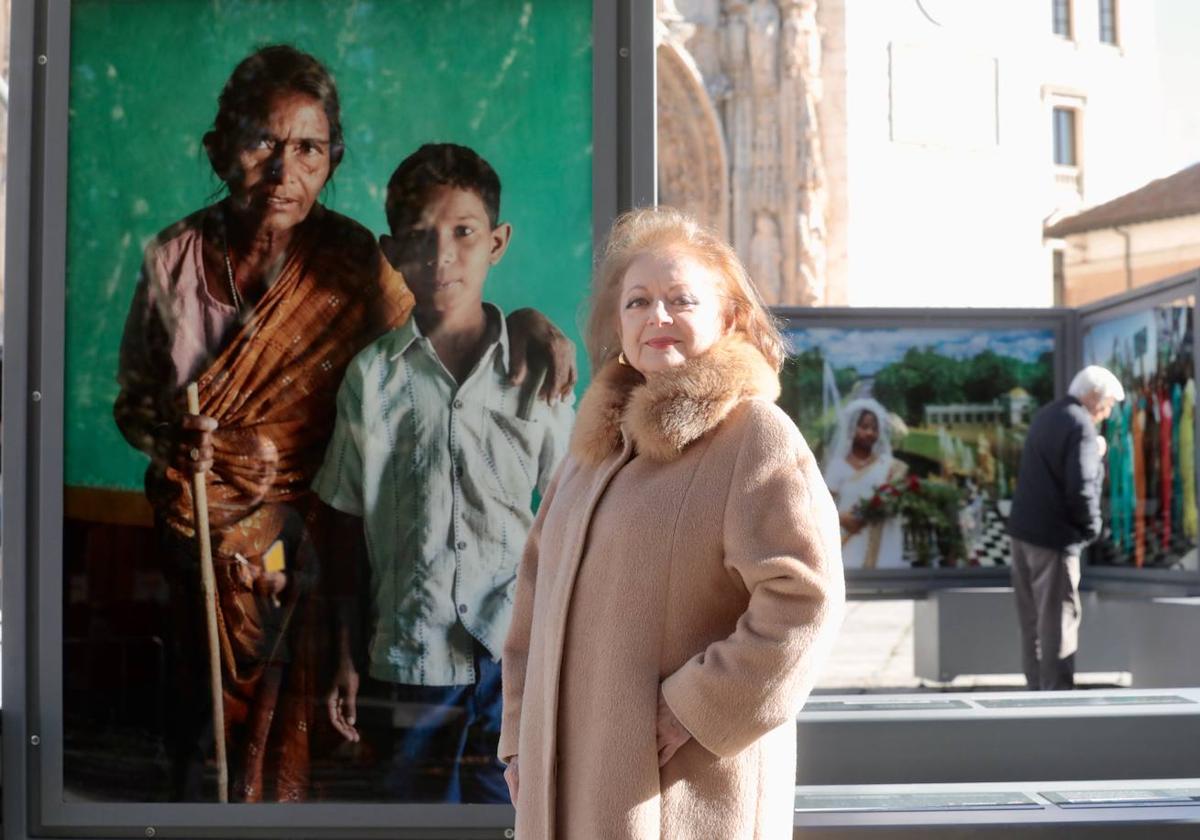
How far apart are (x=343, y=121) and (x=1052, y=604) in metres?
4.78

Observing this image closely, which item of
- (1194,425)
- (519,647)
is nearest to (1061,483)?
(1194,425)

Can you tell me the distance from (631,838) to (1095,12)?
134ft

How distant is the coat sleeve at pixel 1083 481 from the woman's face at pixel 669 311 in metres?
5.08

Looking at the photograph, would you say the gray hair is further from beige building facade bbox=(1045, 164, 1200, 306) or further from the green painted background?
beige building facade bbox=(1045, 164, 1200, 306)

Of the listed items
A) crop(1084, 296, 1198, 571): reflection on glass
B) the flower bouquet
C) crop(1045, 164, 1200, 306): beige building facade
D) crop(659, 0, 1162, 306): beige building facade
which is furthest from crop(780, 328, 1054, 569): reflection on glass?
crop(1045, 164, 1200, 306): beige building facade

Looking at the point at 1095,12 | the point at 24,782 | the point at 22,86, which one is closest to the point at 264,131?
the point at 22,86

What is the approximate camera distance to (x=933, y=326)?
10.6m

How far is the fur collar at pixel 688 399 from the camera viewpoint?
2193 millimetres

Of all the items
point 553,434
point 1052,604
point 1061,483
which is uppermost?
point 553,434

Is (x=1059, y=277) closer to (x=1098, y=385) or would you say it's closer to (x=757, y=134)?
(x=757, y=134)

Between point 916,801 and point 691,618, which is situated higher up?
point 691,618

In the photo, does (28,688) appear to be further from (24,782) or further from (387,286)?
(387,286)

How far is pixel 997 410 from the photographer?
10.5 m

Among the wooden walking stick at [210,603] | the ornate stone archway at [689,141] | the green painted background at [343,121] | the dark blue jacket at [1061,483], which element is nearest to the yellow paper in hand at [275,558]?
the wooden walking stick at [210,603]
